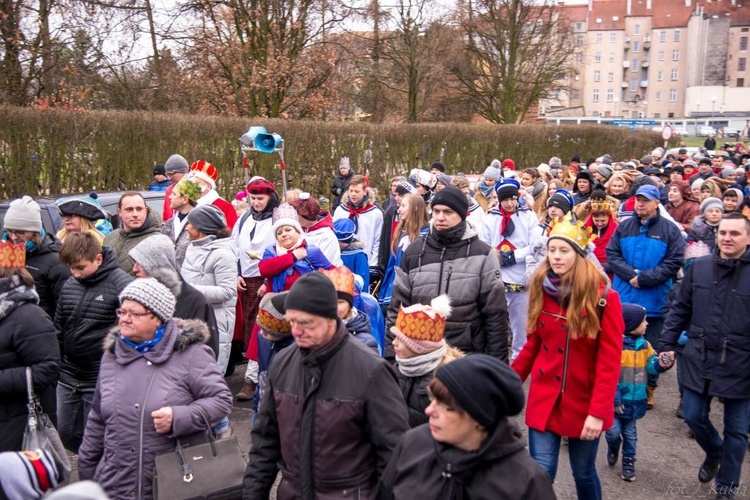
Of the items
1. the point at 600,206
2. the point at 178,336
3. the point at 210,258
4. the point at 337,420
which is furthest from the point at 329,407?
the point at 600,206

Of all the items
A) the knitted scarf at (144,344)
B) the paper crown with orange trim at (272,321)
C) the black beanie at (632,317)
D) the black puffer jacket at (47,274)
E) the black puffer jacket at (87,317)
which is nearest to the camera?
the knitted scarf at (144,344)

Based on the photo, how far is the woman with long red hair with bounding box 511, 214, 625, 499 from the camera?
424 cm

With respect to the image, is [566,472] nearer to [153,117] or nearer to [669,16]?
[153,117]

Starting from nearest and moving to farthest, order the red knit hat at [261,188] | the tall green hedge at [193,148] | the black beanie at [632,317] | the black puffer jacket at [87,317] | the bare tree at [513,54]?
the black puffer jacket at [87,317] < the black beanie at [632,317] < the red knit hat at [261,188] < the tall green hedge at [193,148] < the bare tree at [513,54]

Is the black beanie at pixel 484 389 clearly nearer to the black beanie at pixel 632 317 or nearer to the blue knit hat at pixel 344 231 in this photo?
the black beanie at pixel 632 317

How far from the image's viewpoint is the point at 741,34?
3674 inches

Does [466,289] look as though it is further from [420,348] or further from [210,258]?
[210,258]

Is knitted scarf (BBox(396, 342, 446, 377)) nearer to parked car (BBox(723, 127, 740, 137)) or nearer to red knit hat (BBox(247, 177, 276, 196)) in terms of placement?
red knit hat (BBox(247, 177, 276, 196))

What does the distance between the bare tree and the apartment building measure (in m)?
56.3

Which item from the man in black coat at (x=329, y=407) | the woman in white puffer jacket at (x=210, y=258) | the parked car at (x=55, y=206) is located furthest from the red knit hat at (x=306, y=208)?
the man in black coat at (x=329, y=407)

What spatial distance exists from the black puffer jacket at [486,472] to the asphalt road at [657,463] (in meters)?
3.21

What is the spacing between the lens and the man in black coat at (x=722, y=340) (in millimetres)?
5066

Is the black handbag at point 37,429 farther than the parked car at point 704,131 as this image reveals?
No

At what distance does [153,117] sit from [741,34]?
96339 millimetres
